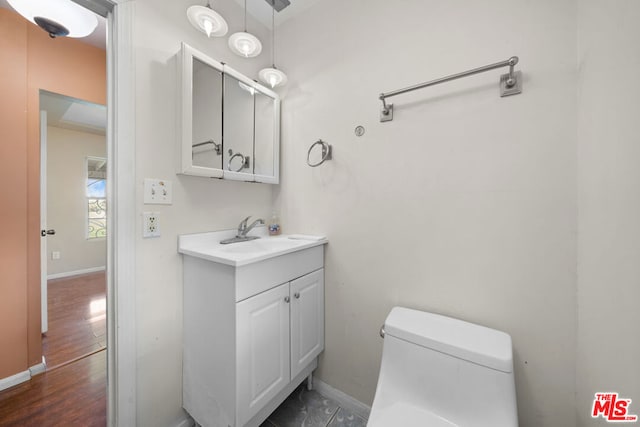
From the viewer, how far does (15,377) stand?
151cm

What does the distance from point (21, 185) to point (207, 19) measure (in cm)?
168

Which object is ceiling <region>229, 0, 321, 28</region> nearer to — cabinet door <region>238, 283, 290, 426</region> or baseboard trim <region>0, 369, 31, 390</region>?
cabinet door <region>238, 283, 290, 426</region>

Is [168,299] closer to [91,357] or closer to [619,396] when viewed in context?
[91,357]

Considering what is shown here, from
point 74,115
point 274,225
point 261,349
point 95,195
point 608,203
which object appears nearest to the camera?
point 608,203

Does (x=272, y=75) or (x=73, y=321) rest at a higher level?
(x=272, y=75)

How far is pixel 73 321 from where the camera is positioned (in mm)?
2271

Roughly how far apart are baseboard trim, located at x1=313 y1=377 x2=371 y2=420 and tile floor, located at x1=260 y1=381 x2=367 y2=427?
0.06 ft

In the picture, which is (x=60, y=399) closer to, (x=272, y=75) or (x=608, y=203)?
(x=272, y=75)

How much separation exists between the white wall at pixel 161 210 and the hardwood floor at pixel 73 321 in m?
1.27

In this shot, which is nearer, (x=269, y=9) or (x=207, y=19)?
(x=207, y=19)

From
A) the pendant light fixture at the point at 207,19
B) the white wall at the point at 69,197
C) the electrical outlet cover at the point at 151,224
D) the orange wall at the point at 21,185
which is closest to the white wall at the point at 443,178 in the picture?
the pendant light fixture at the point at 207,19

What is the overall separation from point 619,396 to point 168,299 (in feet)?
5.31

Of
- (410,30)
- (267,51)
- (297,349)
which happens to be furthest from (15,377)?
(410,30)

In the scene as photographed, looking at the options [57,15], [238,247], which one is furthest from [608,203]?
[57,15]
